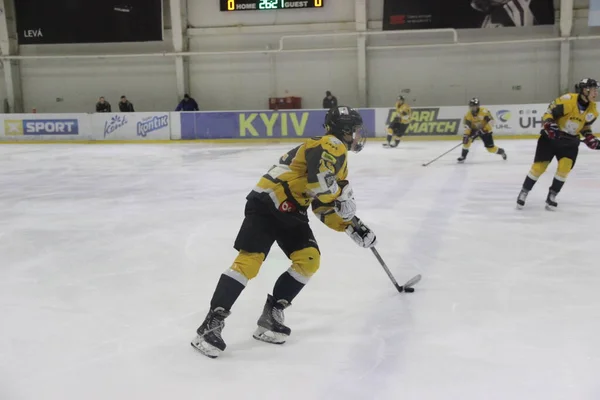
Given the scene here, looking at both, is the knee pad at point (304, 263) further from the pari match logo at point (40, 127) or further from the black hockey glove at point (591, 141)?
the pari match logo at point (40, 127)

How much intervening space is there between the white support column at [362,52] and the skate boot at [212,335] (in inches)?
596

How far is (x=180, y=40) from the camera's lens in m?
17.8

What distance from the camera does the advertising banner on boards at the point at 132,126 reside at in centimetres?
1498

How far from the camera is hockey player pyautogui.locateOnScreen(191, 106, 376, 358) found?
251cm

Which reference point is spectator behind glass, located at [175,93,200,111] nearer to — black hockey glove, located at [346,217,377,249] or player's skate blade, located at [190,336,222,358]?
black hockey glove, located at [346,217,377,249]

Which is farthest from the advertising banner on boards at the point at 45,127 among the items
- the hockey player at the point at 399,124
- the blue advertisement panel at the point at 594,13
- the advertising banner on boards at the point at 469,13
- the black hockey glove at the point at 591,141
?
the blue advertisement panel at the point at 594,13

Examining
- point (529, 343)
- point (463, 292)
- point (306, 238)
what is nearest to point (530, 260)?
point (463, 292)

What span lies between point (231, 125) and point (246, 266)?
12439 mm

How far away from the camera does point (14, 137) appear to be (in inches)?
609

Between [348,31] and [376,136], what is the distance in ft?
14.8

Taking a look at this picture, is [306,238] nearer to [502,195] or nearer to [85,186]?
[502,195]

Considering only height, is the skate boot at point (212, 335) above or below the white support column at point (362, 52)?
below

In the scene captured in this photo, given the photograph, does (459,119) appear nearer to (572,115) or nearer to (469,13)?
(469,13)

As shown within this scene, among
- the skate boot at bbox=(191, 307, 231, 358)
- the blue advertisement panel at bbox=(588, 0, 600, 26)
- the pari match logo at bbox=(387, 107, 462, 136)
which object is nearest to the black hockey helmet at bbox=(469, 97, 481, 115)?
the pari match logo at bbox=(387, 107, 462, 136)
